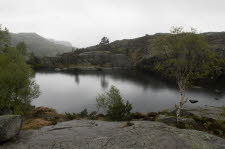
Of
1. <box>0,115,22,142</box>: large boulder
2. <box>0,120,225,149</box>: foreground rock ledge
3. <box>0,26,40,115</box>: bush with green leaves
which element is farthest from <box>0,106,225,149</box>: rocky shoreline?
<box>0,26,40,115</box>: bush with green leaves

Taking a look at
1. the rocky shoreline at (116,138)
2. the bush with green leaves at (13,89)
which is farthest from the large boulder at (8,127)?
the bush with green leaves at (13,89)

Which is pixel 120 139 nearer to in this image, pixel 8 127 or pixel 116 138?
pixel 116 138

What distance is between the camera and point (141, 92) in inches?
3639

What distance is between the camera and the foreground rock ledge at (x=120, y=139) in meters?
20.3

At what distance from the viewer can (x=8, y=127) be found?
68.7ft

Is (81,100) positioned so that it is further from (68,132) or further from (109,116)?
(68,132)

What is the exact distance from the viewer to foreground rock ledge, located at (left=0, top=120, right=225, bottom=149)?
66.5 feet

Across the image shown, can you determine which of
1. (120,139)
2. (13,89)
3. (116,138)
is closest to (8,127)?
(116,138)

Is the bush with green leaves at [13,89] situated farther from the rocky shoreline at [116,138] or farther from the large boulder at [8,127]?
the large boulder at [8,127]

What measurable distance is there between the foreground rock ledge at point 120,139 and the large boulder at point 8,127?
852 mm

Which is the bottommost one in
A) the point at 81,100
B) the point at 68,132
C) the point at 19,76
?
the point at 81,100

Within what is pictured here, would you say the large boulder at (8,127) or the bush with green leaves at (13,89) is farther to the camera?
the bush with green leaves at (13,89)

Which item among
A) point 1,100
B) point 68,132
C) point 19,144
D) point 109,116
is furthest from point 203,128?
point 1,100

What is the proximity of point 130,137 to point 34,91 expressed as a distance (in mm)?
33236
